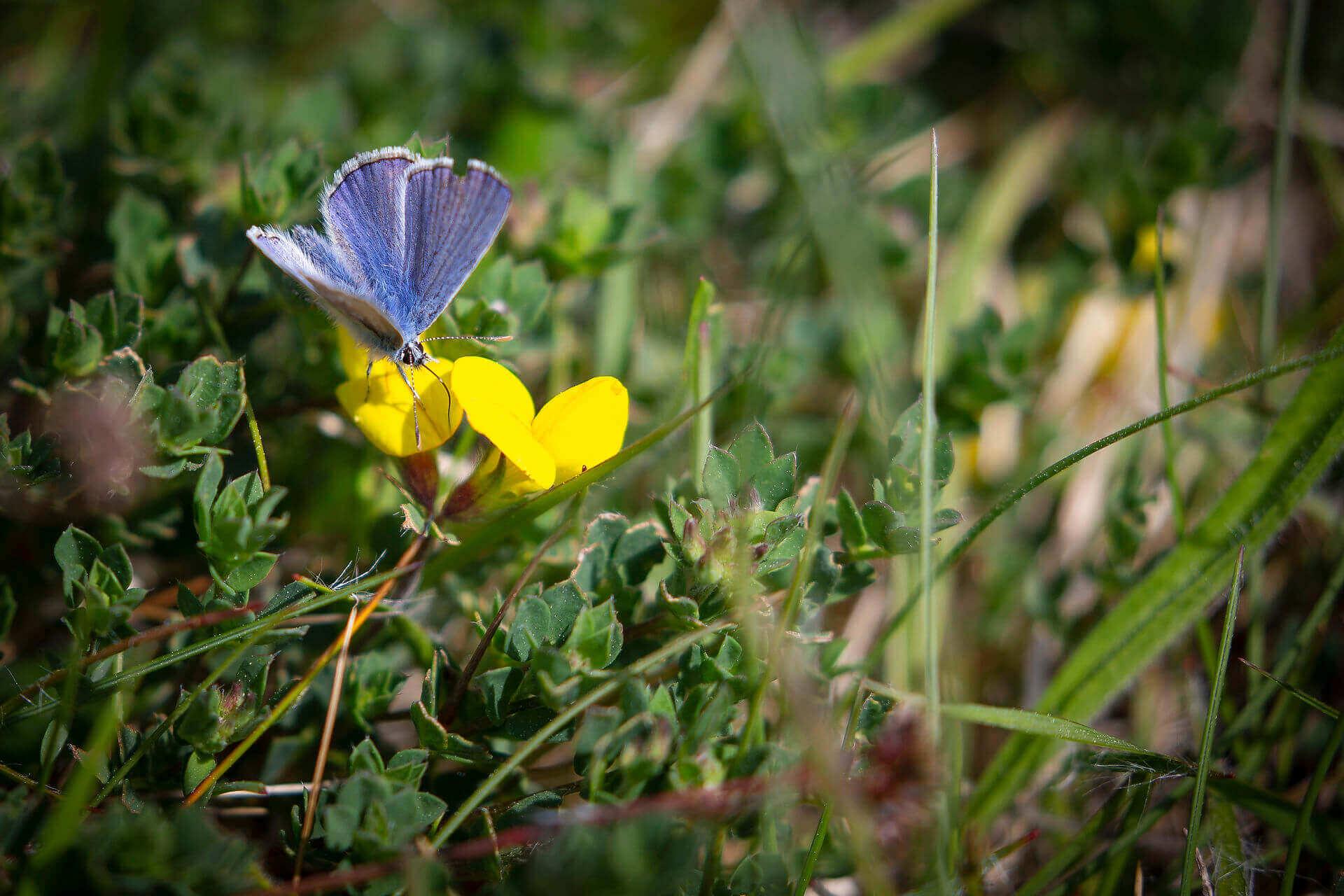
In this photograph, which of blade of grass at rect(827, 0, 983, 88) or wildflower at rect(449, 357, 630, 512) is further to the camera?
blade of grass at rect(827, 0, 983, 88)

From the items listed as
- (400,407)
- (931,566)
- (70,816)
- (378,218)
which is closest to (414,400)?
(400,407)

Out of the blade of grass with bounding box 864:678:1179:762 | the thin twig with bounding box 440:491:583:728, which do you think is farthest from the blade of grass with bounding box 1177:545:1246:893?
the thin twig with bounding box 440:491:583:728

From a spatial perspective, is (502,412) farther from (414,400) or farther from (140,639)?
(140,639)

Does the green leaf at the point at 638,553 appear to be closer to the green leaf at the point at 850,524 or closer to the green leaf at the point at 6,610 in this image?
the green leaf at the point at 850,524

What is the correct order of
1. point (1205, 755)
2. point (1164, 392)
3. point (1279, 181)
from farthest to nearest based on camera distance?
point (1279, 181), point (1164, 392), point (1205, 755)

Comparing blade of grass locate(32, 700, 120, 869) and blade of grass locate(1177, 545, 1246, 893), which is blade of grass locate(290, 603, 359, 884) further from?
blade of grass locate(1177, 545, 1246, 893)

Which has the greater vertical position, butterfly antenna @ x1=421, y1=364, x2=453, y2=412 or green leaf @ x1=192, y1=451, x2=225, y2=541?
butterfly antenna @ x1=421, y1=364, x2=453, y2=412
